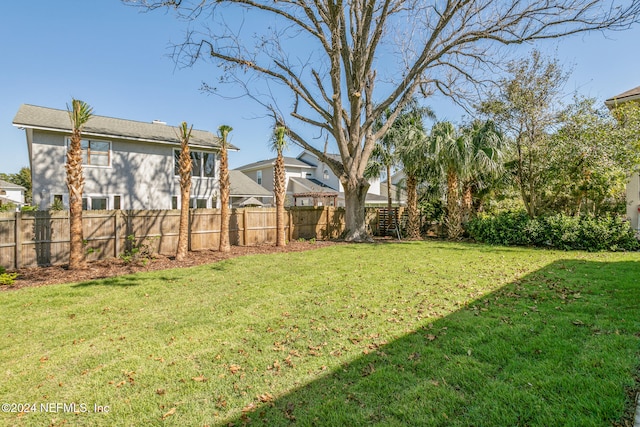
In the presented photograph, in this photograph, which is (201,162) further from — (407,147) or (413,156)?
(413,156)

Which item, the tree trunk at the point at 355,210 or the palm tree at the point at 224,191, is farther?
the tree trunk at the point at 355,210

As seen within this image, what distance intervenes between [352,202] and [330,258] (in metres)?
5.18

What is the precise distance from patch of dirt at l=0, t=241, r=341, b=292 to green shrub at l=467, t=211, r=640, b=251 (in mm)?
9021

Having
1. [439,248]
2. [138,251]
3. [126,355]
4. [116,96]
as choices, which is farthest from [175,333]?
[116,96]

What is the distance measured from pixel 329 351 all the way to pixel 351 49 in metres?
13.7

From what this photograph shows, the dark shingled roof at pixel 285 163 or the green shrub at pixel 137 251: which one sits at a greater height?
the dark shingled roof at pixel 285 163

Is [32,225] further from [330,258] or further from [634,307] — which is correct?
[634,307]

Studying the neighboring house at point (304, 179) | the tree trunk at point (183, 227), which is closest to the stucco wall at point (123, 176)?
the tree trunk at point (183, 227)

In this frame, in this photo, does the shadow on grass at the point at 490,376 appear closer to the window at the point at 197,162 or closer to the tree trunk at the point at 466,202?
the tree trunk at the point at 466,202

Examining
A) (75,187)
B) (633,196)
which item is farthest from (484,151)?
(75,187)

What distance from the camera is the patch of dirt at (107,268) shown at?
7.64 meters

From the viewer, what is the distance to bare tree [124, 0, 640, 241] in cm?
1147

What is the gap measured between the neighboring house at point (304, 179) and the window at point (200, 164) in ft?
40.0

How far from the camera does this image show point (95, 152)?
49.2 ft
